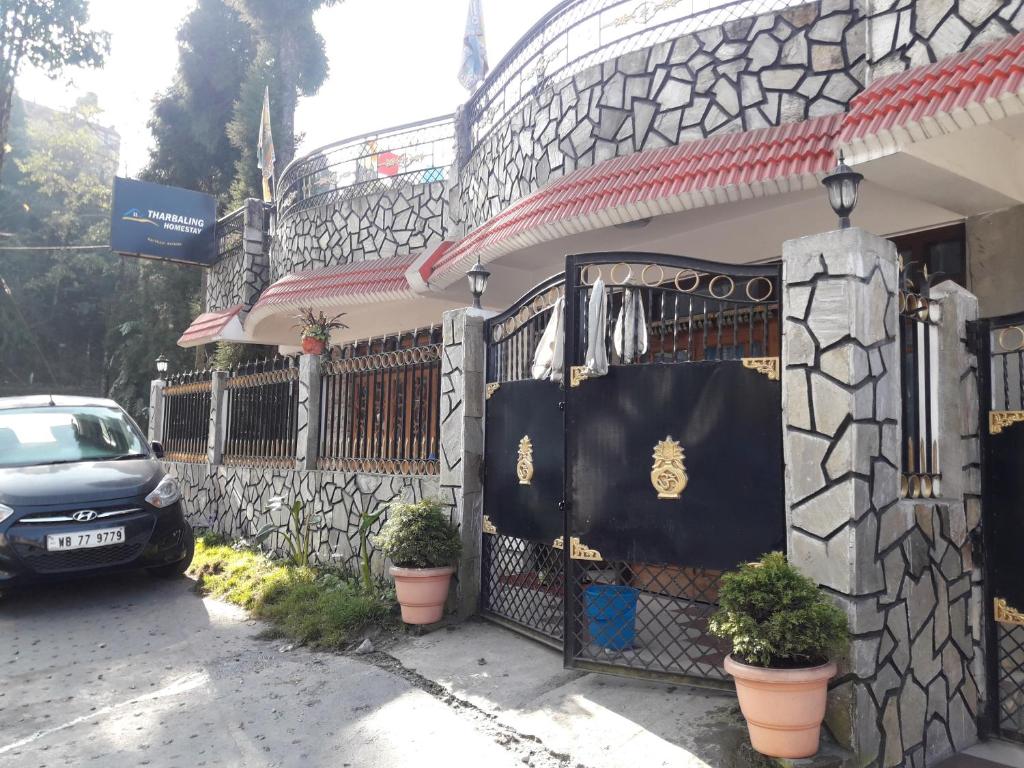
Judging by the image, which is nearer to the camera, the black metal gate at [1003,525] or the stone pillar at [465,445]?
the black metal gate at [1003,525]

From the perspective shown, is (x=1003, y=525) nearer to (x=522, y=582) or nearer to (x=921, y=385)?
(x=921, y=385)

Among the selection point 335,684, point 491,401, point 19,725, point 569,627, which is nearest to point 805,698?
point 569,627

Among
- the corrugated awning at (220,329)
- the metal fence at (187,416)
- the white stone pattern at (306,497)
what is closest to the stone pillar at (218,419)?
the white stone pattern at (306,497)

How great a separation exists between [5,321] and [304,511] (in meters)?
26.0

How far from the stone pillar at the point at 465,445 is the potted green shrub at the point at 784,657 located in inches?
112

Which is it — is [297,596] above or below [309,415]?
below

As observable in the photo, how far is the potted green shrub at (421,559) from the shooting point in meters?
5.66

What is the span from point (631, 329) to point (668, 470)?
925 mm

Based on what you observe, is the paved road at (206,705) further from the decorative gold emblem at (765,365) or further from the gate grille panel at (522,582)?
the decorative gold emblem at (765,365)

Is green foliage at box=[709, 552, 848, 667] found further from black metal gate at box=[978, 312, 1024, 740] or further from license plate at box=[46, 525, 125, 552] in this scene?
license plate at box=[46, 525, 125, 552]

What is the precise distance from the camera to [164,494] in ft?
23.7

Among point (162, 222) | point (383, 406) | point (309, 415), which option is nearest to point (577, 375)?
point (383, 406)

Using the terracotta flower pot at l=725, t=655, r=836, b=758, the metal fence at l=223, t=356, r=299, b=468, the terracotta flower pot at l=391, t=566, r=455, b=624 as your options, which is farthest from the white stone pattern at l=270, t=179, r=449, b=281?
the terracotta flower pot at l=725, t=655, r=836, b=758

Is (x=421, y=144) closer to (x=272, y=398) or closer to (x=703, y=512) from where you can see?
(x=272, y=398)
